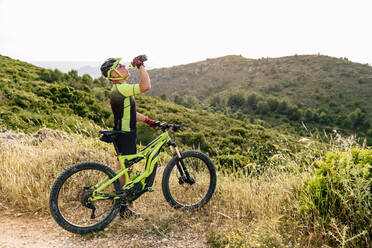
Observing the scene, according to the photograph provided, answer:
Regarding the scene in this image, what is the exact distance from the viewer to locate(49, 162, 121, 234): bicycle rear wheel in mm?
3205

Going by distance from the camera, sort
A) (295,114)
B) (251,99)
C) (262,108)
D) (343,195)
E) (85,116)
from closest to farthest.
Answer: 1. (343,195)
2. (85,116)
3. (295,114)
4. (262,108)
5. (251,99)

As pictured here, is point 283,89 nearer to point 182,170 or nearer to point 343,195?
point 182,170

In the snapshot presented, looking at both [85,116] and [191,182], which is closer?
[191,182]

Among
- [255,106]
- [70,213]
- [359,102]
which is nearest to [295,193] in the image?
[70,213]

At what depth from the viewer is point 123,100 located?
137 inches

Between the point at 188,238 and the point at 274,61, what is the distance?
9522cm

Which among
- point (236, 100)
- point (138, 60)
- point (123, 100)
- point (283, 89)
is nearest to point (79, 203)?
point (123, 100)

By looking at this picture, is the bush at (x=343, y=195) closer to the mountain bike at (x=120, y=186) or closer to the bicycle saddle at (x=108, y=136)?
the mountain bike at (x=120, y=186)

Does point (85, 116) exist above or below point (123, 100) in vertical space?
below

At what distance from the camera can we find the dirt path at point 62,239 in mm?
3143

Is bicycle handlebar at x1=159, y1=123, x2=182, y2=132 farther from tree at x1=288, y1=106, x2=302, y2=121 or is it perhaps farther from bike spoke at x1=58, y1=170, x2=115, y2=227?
tree at x1=288, y1=106, x2=302, y2=121

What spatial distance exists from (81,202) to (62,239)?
0.52m

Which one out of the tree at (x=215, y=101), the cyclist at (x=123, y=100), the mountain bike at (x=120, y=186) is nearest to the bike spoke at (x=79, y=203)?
the mountain bike at (x=120, y=186)

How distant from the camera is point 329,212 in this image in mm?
3004
